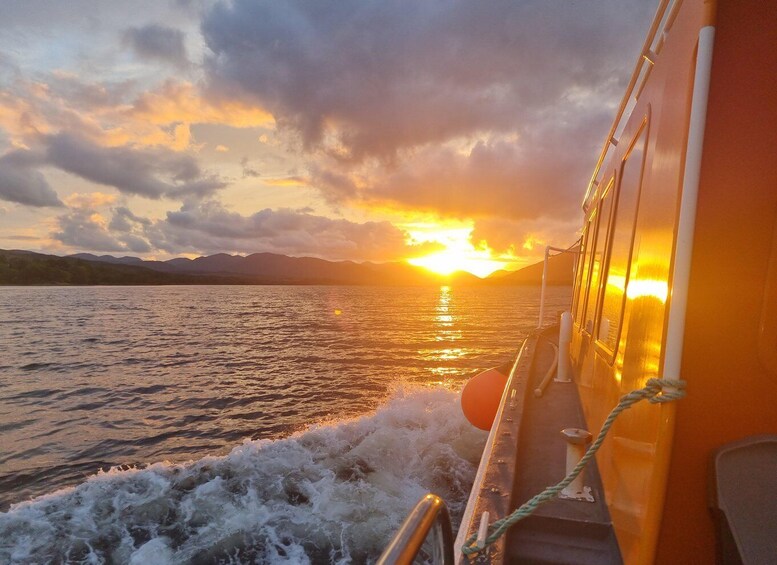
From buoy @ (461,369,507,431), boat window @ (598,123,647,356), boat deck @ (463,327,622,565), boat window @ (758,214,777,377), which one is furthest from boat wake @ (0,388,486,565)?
boat window @ (758,214,777,377)

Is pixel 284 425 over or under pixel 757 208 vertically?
under

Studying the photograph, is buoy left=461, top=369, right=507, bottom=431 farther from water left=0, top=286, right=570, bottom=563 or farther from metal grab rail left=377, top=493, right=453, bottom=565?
metal grab rail left=377, top=493, right=453, bottom=565

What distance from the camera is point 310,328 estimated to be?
41156mm

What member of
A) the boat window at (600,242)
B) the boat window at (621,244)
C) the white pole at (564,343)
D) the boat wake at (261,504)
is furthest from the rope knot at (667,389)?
the boat wake at (261,504)

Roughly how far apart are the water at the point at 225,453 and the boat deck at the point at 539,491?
A: 2.62 meters

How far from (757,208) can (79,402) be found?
2042 centimetres

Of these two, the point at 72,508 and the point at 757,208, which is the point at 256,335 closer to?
the point at 72,508

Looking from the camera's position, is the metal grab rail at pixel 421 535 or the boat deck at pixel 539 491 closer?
the metal grab rail at pixel 421 535

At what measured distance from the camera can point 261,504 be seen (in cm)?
744

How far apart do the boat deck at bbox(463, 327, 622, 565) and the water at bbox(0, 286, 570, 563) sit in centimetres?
262

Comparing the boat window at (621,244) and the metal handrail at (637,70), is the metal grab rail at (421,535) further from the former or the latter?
the metal handrail at (637,70)

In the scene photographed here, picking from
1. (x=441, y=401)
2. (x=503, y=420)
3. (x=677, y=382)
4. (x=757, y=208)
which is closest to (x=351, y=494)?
(x=503, y=420)

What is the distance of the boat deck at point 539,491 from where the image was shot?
128 inches

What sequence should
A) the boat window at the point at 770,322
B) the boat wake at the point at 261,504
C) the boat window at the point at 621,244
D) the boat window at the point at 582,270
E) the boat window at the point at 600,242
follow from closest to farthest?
the boat window at the point at 770,322 < the boat window at the point at 621,244 < the boat window at the point at 600,242 < the boat wake at the point at 261,504 < the boat window at the point at 582,270
